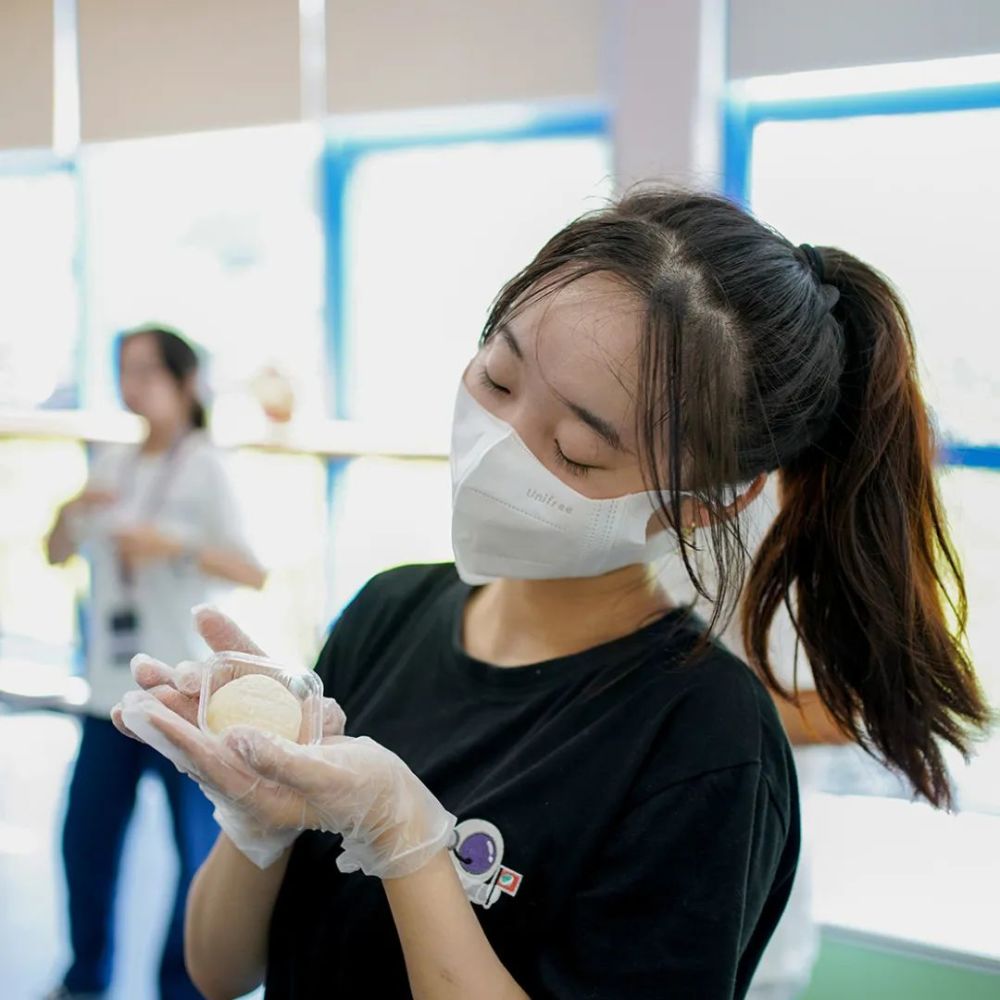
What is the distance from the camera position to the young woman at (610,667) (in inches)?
32.4

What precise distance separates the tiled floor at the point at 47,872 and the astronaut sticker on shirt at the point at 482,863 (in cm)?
204

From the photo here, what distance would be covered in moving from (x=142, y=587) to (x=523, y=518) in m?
1.82

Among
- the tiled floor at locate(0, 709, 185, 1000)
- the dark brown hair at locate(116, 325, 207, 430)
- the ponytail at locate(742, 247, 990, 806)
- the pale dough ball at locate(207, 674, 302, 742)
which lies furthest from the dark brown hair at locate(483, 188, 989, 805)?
the tiled floor at locate(0, 709, 185, 1000)

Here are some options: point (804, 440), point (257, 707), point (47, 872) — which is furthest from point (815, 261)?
point (47, 872)

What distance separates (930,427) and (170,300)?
Answer: 3200 millimetres

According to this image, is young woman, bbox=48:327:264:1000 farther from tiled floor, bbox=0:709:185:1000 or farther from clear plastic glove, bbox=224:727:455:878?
clear plastic glove, bbox=224:727:455:878

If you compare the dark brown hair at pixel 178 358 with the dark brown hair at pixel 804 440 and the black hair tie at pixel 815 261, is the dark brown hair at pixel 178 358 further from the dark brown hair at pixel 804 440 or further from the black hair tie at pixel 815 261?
the black hair tie at pixel 815 261

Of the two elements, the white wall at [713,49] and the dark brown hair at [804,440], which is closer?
the dark brown hair at [804,440]

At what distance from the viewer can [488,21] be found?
2.83 metres

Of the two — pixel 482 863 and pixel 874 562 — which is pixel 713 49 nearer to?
pixel 874 562

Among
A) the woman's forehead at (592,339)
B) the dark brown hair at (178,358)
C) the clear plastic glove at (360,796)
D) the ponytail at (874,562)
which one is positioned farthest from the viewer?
the dark brown hair at (178,358)

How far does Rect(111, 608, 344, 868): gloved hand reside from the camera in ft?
2.62

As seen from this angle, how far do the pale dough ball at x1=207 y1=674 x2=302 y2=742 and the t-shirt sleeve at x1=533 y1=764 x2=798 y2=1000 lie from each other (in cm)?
30

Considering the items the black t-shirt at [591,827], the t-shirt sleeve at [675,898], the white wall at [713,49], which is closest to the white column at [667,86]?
the white wall at [713,49]
